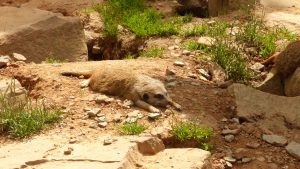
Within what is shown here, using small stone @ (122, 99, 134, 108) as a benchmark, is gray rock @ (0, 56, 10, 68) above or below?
above

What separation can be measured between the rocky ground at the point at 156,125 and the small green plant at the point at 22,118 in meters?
0.08

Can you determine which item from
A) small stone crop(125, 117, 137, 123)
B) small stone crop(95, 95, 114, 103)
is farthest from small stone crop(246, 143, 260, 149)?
small stone crop(95, 95, 114, 103)

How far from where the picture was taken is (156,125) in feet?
15.1

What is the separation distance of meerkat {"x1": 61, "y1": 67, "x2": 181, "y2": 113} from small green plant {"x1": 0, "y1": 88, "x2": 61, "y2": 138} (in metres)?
0.64

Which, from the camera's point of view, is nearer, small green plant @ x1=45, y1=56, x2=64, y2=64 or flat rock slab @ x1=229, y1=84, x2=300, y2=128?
flat rock slab @ x1=229, y1=84, x2=300, y2=128

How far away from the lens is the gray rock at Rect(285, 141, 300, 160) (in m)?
4.38

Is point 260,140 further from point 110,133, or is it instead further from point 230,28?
point 230,28

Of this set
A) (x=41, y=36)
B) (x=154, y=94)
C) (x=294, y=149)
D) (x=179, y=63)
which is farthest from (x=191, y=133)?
(x=41, y=36)

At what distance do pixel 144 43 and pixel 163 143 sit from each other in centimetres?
284

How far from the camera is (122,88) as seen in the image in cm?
507

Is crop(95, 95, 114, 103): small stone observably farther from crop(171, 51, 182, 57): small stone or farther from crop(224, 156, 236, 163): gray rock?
crop(171, 51, 182, 57): small stone

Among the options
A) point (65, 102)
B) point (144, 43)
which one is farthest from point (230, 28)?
point (65, 102)

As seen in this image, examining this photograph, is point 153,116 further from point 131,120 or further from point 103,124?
point 103,124

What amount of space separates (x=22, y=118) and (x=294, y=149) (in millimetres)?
2353
